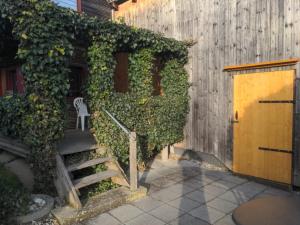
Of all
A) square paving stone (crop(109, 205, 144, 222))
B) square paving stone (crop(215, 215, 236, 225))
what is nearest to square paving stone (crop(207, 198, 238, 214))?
square paving stone (crop(215, 215, 236, 225))

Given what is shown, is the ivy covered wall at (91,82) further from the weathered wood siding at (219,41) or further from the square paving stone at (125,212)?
the square paving stone at (125,212)

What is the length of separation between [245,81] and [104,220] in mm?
3549

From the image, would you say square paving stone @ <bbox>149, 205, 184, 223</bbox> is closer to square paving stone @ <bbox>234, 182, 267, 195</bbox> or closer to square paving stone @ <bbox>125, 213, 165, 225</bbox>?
square paving stone @ <bbox>125, 213, 165, 225</bbox>

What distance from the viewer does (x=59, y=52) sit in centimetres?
392

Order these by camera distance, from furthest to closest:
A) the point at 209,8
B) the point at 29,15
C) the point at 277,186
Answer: the point at 209,8 → the point at 277,186 → the point at 29,15

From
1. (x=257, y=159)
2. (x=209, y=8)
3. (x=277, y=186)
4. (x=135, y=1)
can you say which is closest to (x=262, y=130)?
(x=257, y=159)

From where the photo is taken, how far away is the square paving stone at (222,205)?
12.9ft

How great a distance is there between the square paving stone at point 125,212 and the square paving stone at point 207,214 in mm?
783

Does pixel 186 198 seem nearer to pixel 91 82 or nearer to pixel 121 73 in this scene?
pixel 91 82

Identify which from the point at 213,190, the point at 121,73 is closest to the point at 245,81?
the point at 213,190

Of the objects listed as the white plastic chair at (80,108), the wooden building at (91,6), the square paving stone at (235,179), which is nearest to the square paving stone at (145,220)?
the square paving stone at (235,179)

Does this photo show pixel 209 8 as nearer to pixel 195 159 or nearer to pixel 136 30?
pixel 136 30

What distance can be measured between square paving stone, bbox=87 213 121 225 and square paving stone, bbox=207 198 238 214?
1436mm

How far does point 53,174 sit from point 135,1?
5.47m
